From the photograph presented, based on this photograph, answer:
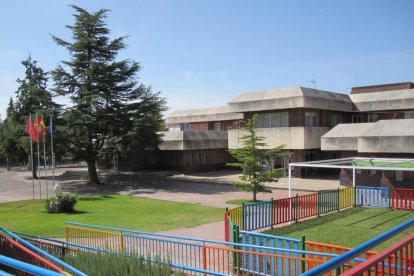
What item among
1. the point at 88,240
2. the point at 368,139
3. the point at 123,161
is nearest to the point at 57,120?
the point at 123,161

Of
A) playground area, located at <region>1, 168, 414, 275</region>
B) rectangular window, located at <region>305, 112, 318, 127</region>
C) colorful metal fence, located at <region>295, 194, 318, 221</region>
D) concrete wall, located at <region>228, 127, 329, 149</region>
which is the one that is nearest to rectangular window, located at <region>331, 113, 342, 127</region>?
concrete wall, located at <region>228, 127, 329, 149</region>

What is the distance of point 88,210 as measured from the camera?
2345 cm

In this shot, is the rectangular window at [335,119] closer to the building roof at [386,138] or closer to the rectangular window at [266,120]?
the rectangular window at [266,120]

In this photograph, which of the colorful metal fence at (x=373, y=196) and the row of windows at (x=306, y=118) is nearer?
the colorful metal fence at (x=373, y=196)

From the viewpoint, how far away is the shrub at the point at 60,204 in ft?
73.6

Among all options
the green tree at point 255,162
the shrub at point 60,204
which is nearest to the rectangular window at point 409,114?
the green tree at point 255,162

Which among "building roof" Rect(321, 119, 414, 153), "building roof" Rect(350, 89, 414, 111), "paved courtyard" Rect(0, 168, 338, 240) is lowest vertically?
"paved courtyard" Rect(0, 168, 338, 240)

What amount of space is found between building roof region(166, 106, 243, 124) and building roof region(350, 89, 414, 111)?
14.9 metres

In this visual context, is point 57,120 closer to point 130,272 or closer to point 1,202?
point 1,202

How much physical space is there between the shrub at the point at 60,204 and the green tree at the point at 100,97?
12331mm

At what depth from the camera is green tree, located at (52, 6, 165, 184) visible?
3522cm

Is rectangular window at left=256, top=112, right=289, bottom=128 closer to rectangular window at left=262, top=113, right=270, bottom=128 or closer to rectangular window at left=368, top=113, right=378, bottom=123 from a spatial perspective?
rectangular window at left=262, top=113, right=270, bottom=128

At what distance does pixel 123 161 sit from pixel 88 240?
35.1 meters

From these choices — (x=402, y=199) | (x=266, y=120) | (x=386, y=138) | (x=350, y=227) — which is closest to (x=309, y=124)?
(x=266, y=120)
